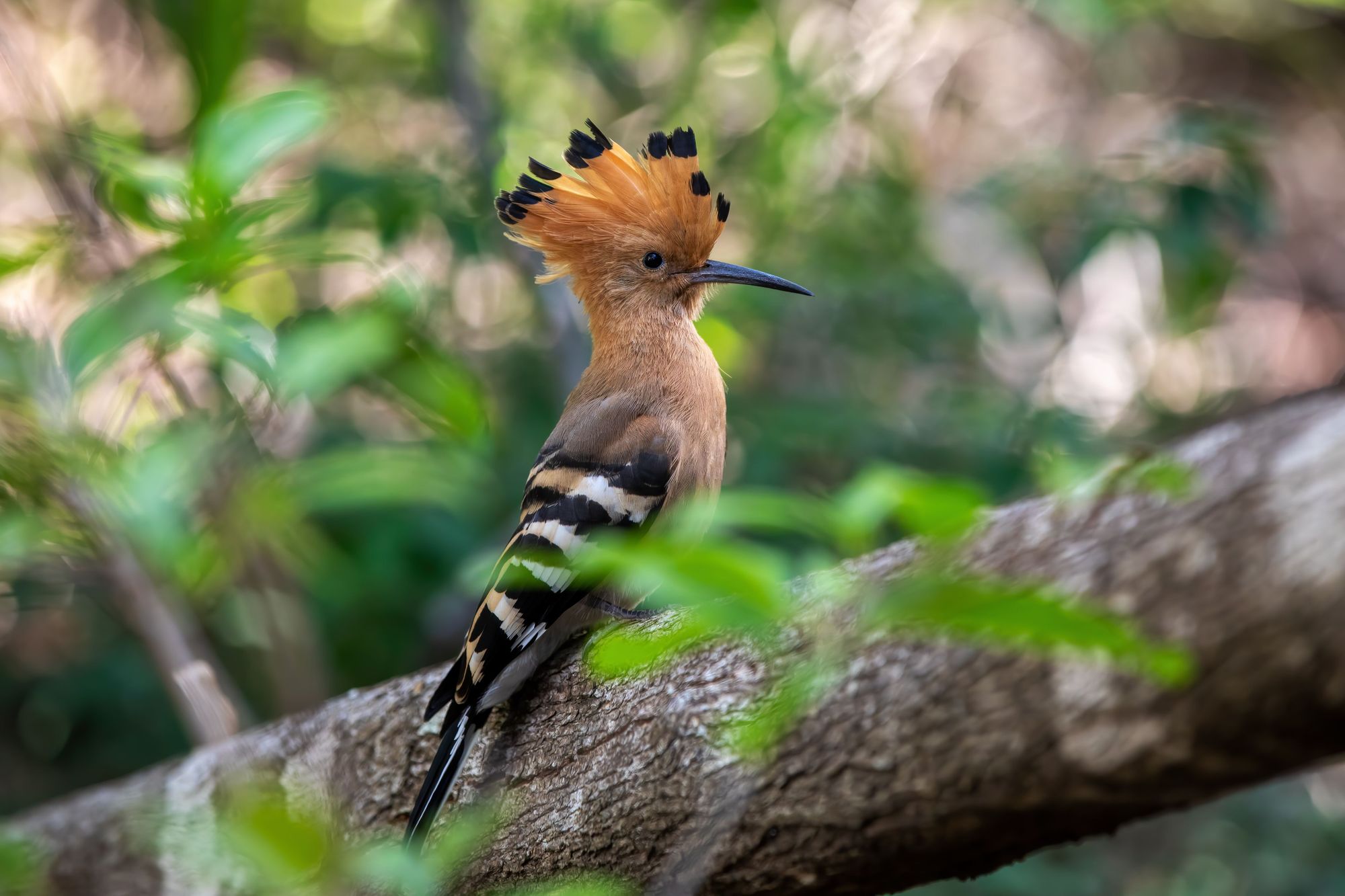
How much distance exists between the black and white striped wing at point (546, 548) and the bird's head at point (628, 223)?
1.50 ft

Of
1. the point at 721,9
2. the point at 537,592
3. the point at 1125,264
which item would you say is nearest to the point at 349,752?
the point at 537,592

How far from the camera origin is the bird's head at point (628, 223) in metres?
2.65

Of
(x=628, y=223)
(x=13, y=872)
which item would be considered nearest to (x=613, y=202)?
(x=628, y=223)

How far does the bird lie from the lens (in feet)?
6.70

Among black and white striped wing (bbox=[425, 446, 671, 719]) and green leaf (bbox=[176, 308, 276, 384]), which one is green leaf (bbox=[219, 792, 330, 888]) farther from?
black and white striped wing (bbox=[425, 446, 671, 719])

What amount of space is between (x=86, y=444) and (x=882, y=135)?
3572 millimetres

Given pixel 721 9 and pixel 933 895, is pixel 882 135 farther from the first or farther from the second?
pixel 933 895

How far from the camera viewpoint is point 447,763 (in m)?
1.95

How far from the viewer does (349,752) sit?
1848 millimetres

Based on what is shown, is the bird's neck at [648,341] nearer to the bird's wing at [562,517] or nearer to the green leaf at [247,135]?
the bird's wing at [562,517]

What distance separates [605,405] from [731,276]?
487mm

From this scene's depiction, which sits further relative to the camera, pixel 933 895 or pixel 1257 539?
pixel 933 895

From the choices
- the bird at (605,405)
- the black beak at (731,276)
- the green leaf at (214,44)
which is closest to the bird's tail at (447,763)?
the bird at (605,405)

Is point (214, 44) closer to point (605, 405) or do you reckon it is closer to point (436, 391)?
point (436, 391)
